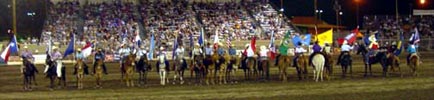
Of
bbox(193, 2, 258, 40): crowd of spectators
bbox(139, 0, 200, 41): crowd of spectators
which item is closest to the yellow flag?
bbox(139, 0, 200, 41): crowd of spectators

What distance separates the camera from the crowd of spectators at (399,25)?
71.1 metres

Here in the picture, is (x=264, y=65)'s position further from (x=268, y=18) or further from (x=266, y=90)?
(x=268, y=18)

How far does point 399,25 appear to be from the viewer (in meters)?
74.1

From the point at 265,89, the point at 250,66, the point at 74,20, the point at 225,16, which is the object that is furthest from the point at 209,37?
the point at 265,89

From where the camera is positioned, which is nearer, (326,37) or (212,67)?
(212,67)

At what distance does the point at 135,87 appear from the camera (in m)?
26.7

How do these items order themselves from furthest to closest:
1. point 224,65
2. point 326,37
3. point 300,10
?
point 300,10 < point 326,37 < point 224,65

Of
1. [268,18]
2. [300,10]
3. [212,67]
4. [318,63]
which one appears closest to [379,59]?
[318,63]

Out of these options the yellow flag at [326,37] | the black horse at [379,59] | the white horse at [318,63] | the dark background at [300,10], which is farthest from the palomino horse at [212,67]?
the dark background at [300,10]

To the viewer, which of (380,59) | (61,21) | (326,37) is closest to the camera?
(380,59)

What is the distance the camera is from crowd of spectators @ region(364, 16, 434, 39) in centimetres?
7112

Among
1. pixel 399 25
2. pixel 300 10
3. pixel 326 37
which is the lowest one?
pixel 326 37

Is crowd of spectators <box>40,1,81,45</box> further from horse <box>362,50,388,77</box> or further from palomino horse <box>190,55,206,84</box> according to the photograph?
horse <box>362,50,388,77</box>

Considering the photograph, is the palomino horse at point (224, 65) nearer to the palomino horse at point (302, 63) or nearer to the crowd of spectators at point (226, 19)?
the palomino horse at point (302, 63)
